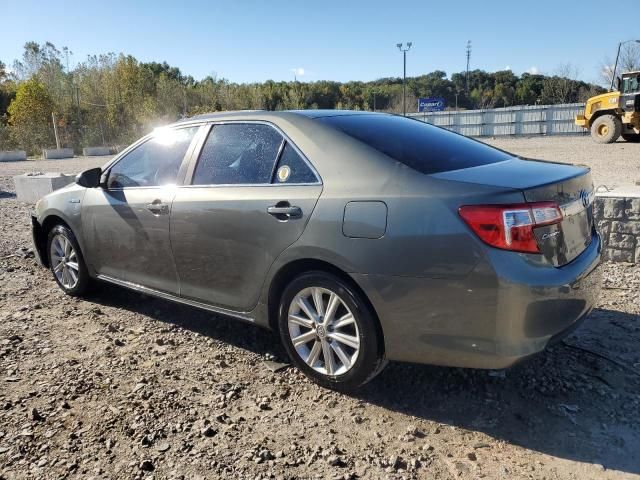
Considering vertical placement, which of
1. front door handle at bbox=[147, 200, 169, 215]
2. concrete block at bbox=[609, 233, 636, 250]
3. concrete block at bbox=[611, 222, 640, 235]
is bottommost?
concrete block at bbox=[609, 233, 636, 250]

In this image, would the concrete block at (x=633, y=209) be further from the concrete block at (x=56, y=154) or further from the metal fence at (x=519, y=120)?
the concrete block at (x=56, y=154)

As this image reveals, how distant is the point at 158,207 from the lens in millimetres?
3777

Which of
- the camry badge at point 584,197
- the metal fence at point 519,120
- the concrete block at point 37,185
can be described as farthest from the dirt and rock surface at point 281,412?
the metal fence at point 519,120

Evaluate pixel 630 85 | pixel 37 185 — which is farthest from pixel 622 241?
pixel 630 85

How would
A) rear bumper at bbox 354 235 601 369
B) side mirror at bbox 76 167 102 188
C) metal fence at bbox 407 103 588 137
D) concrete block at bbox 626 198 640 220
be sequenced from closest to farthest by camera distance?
rear bumper at bbox 354 235 601 369
side mirror at bbox 76 167 102 188
concrete block at bbox 626 198 640 220
metal fence at bbox 407 103 588 137

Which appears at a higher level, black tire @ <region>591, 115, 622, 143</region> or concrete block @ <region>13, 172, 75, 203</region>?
black tire @ <region>591, 115, 622, 143</region>

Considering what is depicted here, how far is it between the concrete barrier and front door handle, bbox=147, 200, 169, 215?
3.85 metres

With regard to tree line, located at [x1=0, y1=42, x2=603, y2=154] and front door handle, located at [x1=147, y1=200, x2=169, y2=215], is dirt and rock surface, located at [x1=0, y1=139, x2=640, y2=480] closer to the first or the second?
front door handle, located at [x1=147, y1=200, x2=169, y2=215]

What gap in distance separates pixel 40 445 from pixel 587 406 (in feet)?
9.46

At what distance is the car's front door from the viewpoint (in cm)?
382

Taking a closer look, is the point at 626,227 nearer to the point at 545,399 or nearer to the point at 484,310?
the point at 545,399

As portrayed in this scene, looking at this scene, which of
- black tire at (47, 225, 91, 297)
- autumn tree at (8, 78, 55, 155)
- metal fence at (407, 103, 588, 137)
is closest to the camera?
black tire at (47, 225, 91, 297)

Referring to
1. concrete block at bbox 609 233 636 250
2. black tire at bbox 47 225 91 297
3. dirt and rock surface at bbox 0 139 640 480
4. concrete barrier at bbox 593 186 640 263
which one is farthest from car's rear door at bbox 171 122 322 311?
concrete block at bbox 609 233 636 250

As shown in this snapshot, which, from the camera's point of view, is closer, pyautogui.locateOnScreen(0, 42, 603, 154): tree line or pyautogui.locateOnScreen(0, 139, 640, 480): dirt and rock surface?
pyautogui.locateOnScreen(0, 139, 640, 480): dirt and rock surface
